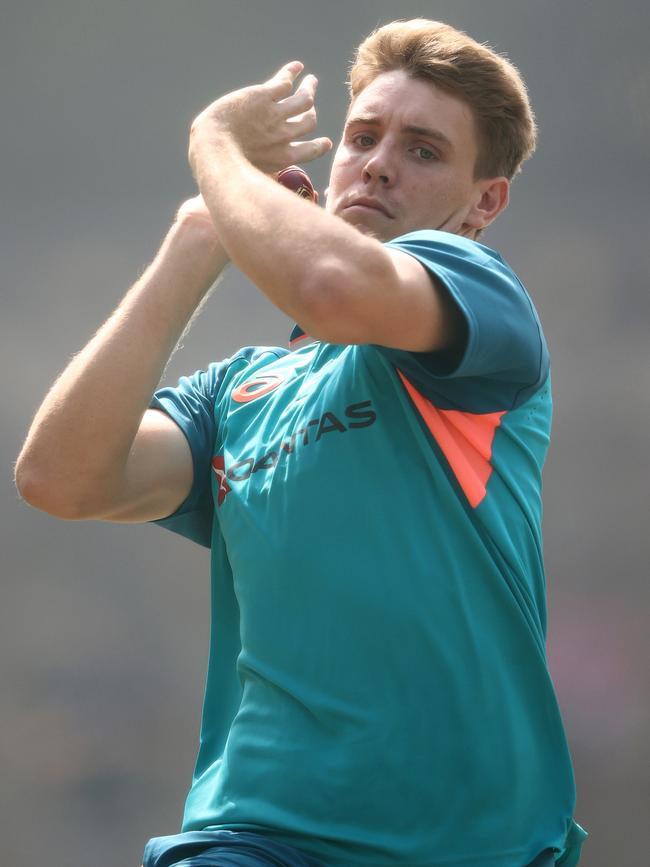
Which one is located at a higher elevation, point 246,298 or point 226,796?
point 246,298

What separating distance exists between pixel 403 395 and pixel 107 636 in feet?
4.99

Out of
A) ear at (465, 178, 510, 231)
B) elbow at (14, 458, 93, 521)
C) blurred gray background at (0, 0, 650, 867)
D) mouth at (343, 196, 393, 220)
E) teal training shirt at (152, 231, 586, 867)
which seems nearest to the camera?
teal training shirt at (152, 231, 586, 867)

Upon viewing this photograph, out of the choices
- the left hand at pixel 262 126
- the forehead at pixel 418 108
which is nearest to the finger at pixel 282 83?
the left hand at pixel 262 126

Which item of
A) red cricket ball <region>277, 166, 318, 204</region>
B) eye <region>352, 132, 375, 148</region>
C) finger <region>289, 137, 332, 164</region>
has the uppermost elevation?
eye <region>352, 132, 375, 148</region>

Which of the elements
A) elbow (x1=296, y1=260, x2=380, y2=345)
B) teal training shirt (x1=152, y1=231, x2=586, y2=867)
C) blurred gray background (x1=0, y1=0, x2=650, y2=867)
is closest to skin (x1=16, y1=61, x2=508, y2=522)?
elbow (x1=296, y1=260, x2=380, y2=345)

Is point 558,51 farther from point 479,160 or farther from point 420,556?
point 420,556

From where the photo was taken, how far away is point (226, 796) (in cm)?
124

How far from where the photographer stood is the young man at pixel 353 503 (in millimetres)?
1149

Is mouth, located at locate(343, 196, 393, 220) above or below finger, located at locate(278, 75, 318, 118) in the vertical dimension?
below

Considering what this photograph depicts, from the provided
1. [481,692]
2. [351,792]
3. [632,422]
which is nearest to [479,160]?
[481,692]

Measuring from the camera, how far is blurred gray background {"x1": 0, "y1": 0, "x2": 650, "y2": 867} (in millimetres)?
2445

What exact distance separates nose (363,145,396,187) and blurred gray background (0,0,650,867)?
3.67ft

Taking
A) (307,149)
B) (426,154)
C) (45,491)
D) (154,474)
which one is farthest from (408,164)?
(45,491)

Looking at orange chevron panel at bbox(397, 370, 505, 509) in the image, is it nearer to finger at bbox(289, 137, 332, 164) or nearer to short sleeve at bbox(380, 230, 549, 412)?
short sleeve at bbox(380, 230, 549, 412)
